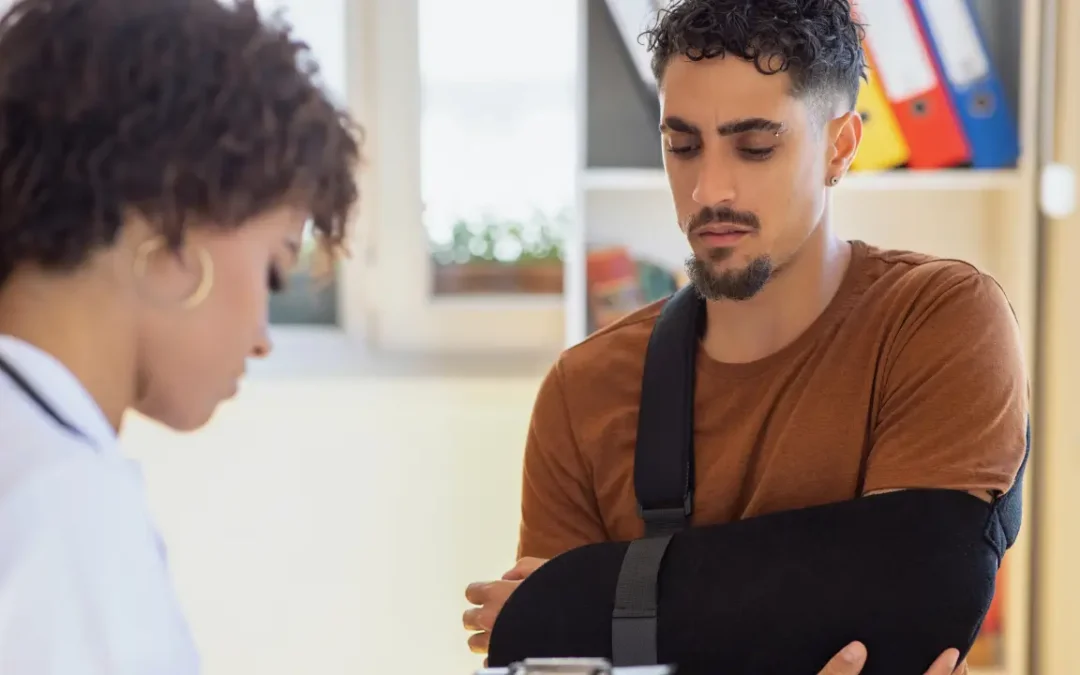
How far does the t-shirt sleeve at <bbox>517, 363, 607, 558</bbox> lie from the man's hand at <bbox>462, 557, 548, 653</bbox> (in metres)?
0.09

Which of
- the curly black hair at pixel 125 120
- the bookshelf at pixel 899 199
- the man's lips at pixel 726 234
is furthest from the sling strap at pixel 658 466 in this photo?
the bookshelf at pixel 899 199

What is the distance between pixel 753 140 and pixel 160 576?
3.13 feet

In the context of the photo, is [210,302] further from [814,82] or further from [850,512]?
[814,82]

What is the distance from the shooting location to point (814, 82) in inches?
60.6

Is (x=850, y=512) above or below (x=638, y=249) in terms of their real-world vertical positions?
below

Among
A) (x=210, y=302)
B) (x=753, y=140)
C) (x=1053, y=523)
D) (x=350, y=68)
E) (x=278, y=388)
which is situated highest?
(x=350, y=68)

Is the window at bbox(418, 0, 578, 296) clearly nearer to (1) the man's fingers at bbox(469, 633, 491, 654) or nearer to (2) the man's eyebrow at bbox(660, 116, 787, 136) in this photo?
(2) the man's eyebrow at bbox(660, 116, 787, 136)

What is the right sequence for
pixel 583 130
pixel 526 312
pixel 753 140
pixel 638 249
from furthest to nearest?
pixel 526 312, pixel 638 249, pixel 583 130, pixel 753 140

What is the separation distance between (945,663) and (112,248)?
35.8 inches

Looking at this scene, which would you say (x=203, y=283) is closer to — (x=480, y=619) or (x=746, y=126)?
(x=480, y=619)

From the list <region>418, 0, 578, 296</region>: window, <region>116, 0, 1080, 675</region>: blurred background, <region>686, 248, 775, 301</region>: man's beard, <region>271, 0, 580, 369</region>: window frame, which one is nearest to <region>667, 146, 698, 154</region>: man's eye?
<region>686, 248, 775, 301</region>: man's beard

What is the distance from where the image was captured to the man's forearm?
4.17 ft

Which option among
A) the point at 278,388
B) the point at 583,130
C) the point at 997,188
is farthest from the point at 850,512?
the point at 278,388

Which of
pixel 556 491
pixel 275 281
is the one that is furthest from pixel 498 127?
pixel 275 281
